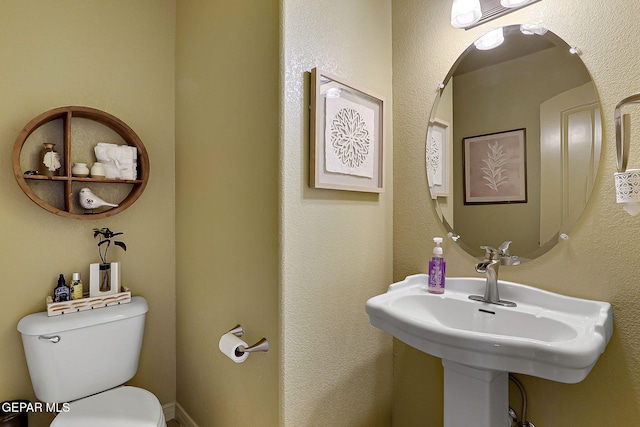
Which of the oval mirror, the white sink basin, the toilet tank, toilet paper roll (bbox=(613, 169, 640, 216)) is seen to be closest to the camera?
the white sink basin

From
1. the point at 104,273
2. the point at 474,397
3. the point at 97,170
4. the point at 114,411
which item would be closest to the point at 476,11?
the point at 474,397

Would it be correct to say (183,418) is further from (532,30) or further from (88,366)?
(532,30)

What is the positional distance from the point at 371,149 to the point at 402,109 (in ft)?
0.95

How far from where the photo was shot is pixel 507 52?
49.8 inches

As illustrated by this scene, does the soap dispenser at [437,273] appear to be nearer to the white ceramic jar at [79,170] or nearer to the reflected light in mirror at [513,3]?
the reflected light in mirror at [513,3]

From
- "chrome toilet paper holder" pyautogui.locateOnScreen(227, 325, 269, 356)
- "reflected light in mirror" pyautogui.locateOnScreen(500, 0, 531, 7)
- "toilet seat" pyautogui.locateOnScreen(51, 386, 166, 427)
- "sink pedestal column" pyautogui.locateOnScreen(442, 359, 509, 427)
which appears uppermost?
"reflected light in mirror" pyautogui.locateOnScreen(500, 0, 531, 7)

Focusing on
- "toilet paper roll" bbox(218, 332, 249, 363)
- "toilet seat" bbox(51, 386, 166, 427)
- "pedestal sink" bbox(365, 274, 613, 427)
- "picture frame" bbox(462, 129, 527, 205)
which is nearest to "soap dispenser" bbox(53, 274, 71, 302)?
"toilet seat" bbox(51, 386, 166, 427)

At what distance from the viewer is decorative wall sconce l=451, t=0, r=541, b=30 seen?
1260mm

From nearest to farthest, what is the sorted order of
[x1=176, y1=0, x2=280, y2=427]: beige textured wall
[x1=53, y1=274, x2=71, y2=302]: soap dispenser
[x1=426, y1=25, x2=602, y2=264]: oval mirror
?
1. [x1=426, y1=25, x2=602, y2=264]: oval mirror
2. [x1=176, y1=0, x2=280, y2=427]: beige textured wall
3. [x1=53, y1=274, x2=71, y2=302]: soap dispenser

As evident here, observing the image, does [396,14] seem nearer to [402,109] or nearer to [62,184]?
[402,109]

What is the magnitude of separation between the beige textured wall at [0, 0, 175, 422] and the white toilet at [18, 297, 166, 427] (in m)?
0.07

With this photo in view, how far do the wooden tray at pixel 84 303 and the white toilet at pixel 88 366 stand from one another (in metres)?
0.03

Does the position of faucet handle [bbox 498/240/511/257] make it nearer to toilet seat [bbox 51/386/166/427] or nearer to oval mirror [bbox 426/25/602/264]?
oval mirror [bbox 426/25/602/264]

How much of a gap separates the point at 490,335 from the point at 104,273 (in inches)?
66.4
